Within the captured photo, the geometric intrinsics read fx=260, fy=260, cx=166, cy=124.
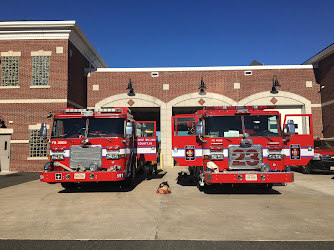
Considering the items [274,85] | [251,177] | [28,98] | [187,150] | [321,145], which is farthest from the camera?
[274,85]

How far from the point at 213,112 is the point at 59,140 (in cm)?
498

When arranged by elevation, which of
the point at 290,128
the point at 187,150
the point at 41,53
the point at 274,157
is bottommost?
the point at 274,157

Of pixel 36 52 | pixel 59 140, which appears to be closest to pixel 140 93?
pixel 36 52

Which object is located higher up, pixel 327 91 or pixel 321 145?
pixel 327 91

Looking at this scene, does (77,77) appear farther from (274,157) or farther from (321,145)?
(321,145)

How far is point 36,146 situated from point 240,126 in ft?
39.5

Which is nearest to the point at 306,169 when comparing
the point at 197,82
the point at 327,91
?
the point at 327,91

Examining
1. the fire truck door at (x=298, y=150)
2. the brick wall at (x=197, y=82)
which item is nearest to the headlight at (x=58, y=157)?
the fire truck door at (x=298, y=150)

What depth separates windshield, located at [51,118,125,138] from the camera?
8414 millimetres

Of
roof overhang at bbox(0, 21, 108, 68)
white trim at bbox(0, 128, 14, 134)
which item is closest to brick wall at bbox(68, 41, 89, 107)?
roof overhang at bbox(0, 21, 108, 68)

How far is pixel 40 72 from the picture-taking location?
1543 cm

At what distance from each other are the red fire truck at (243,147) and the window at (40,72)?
10.7 metres

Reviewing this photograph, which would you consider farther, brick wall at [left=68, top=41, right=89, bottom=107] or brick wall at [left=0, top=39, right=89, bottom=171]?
brick wall at [left=68, top=41, right=89, bottom=107]

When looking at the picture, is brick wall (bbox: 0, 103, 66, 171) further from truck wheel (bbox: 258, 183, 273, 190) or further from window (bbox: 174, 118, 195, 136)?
truck wheel (bbox: 258, 183, 273, 190)
